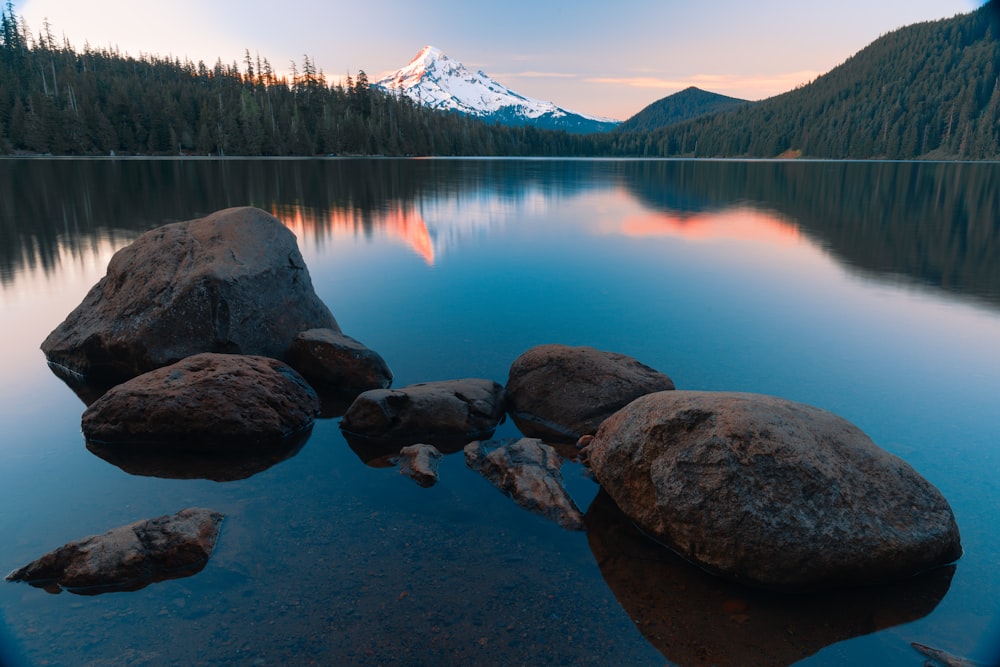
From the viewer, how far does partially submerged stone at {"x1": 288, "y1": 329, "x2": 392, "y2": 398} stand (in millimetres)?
10359

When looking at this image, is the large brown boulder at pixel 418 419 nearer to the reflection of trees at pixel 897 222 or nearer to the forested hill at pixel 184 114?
the reflection of trees at pixel 897 222

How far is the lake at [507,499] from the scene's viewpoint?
193 inches

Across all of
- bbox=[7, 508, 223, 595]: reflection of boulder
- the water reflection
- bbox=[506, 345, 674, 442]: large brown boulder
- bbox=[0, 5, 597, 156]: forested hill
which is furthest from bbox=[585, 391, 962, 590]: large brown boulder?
bbox=[0, 5, 597, 156]: forested hill

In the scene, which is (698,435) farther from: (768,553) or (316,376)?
(316,376)

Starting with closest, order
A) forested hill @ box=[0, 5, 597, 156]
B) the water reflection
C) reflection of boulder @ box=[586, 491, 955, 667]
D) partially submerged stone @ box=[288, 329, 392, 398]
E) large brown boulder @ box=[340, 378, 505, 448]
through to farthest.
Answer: reflection of boulder @ box=[586, 491, 955, 667], large brown boulder @ box=[340, 378, 505, 448], partially submerged stone @ box=[288, 329, 392, 398], the water reflection, forested hill @ box=[0, 5, 597, 156]

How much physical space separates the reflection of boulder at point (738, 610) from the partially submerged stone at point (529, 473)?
72 cm

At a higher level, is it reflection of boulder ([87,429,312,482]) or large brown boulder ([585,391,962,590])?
large brown boulder ([585,391,962,590])

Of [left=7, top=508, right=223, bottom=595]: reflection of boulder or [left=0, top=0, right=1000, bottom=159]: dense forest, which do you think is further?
[left=0, top=0, right=1000, bottom=159]: dense forest

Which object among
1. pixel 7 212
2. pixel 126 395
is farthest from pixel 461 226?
pixel 7 212

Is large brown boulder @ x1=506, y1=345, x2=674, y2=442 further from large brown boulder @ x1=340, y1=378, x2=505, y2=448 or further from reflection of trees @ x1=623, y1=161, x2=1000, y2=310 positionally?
reflection of trees @ x1=623, y1=161, x2=1000, y2=310

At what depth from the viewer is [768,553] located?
217 inches

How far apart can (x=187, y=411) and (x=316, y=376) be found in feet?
9.06

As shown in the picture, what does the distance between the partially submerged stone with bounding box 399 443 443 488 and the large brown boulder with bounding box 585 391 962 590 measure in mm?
2571

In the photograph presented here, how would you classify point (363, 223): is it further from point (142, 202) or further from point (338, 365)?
point (338, 365)
